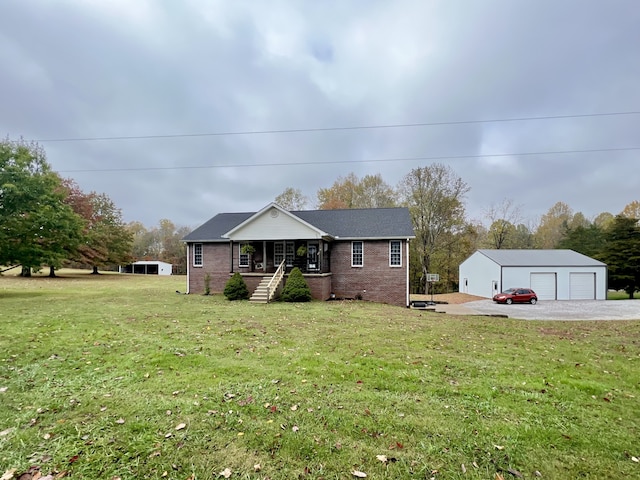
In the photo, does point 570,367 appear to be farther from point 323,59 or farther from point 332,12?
point 323,59

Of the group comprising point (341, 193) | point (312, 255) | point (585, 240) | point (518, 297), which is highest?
point (341, 193)

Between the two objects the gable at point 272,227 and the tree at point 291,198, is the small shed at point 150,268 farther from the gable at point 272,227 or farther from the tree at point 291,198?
the gable at point 272,227

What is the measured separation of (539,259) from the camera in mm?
28672

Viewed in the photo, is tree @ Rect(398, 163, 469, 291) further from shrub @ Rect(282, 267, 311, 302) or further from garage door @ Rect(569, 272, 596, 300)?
shrub @ Rect(282, 267, 311, 302)

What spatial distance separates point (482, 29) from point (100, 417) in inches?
751

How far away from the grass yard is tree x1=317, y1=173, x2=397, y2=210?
3363cm

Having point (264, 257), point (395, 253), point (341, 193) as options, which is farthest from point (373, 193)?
point (264, 257)

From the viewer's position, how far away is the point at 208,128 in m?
22.7

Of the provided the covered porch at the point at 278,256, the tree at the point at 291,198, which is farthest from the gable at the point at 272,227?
the tree at the point at 291,198

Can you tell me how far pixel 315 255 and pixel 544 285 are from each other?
21.8m

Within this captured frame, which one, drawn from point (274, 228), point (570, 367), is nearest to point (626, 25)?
point (570, 367)

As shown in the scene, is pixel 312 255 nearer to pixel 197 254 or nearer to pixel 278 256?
pixel 278 256

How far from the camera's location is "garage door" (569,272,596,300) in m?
27.7

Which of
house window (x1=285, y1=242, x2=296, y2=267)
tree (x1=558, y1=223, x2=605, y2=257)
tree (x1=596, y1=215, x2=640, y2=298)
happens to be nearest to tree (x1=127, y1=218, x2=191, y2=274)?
house window (x1=285, y1=242, x2=296, y2=267)
